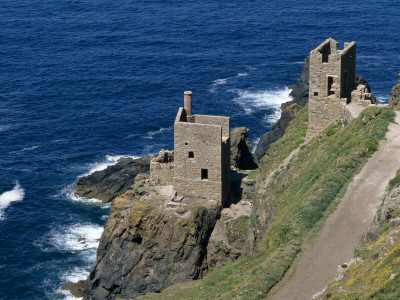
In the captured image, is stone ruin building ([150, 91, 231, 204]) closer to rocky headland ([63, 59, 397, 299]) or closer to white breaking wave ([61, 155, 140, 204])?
rocky headland ([63, 59, 397, 299])

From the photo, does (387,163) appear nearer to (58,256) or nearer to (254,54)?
(58,256)

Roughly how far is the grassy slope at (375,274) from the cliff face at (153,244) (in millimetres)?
29404

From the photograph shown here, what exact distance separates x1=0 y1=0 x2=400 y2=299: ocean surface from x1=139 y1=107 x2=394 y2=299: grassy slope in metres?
33.0

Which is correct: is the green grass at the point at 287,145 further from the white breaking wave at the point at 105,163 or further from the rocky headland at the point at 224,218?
the white breaking wave at the point at 105,163

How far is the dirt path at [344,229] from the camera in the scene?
1768 inches

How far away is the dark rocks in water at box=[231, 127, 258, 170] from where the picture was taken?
100188 mm

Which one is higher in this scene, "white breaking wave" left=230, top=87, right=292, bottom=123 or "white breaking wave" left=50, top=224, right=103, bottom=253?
"white breaking wave" left=230, top=87, right=292, bottom=123

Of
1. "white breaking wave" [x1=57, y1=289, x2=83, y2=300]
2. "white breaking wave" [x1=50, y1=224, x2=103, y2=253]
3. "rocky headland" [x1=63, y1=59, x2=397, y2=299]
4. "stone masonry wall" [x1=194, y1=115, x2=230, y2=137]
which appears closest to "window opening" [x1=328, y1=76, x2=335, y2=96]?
"rocky headland" [x1=63, y1=59, x2=397, y2=299]

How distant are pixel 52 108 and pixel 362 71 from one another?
65104 mm

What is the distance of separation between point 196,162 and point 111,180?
44206mm

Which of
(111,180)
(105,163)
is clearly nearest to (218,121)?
(111,180)

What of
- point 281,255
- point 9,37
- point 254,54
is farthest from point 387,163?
point 9,37

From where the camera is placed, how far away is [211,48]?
600 feet

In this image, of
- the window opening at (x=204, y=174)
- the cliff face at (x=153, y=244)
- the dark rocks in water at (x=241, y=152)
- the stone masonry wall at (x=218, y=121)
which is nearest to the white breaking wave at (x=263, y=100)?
the dark rocks in water at (x=241, y=152)
